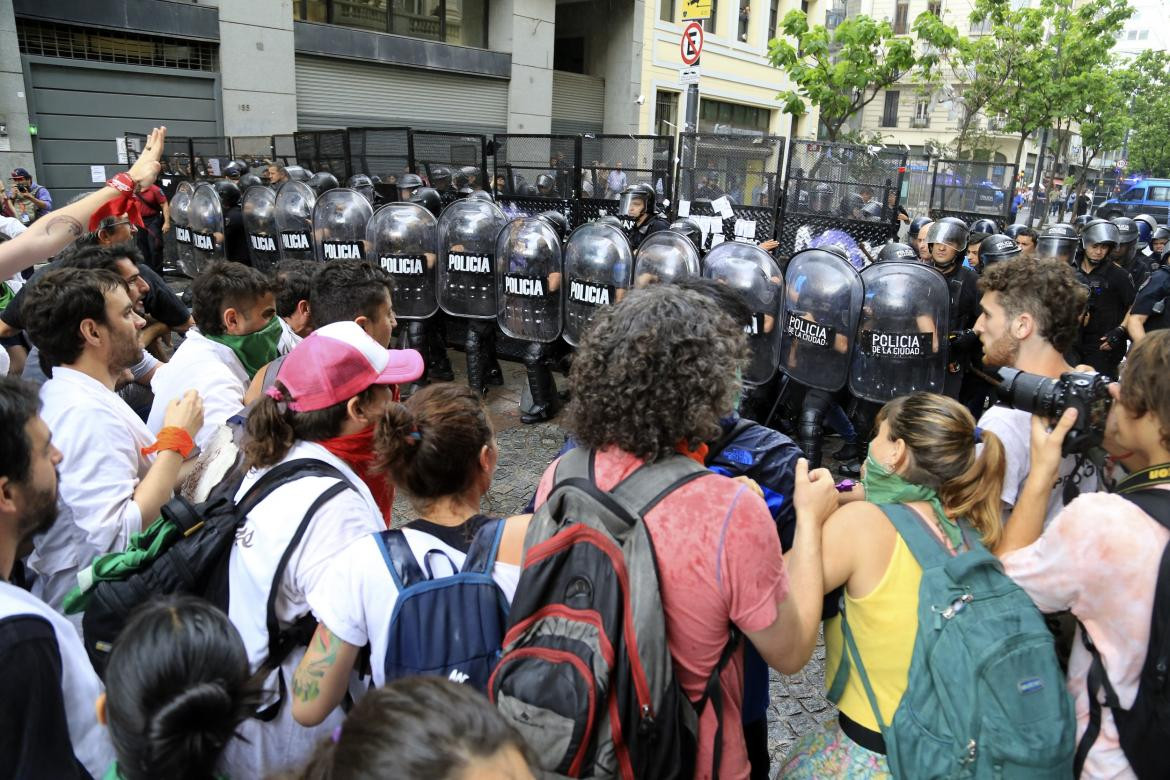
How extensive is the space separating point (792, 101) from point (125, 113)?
16.9 meters

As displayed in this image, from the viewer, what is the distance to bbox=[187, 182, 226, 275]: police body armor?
29.1 feet

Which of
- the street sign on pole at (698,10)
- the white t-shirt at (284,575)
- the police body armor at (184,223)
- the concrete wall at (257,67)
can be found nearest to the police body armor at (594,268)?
the white t-shirt at (284,575)

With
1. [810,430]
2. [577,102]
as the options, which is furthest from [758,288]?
[577,102]

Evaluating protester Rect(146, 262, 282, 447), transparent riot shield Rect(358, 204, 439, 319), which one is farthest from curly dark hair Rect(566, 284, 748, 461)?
transparent riot shield Rect(358, 204, 439, 319)

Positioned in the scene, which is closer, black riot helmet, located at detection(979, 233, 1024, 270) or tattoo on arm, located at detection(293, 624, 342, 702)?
tattoo on arm, located at detection(293, 624, 342, 702)

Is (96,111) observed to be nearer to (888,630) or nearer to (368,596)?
(368,596)

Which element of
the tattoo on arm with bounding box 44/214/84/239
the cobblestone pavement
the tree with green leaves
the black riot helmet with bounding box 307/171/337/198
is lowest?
the cobblestone pavement

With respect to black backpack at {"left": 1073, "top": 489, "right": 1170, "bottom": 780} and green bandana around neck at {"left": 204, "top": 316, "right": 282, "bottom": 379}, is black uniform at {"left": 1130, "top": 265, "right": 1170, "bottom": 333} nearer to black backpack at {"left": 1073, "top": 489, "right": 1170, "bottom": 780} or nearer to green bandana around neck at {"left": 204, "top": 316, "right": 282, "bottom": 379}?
black backpack at {"left": 1073, "top": 489, "right": 1170, "bottom": 780}

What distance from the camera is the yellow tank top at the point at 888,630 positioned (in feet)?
5.10

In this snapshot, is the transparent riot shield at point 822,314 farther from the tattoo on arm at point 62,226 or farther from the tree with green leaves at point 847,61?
the tree with green leaves at point 847,61

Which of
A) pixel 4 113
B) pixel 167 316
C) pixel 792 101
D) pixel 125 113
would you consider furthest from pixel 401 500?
pixel 792 101

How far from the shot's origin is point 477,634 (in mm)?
1562

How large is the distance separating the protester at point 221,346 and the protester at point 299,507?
3.25 feet

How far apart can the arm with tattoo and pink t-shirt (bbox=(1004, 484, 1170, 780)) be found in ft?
4.76
